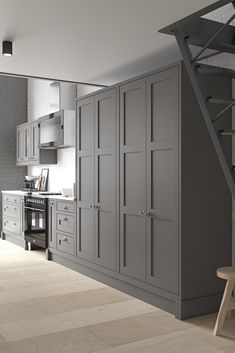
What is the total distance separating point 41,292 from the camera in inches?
172

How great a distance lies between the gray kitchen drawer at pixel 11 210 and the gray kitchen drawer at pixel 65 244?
1.76 metres

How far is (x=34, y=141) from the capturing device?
7.51 metres

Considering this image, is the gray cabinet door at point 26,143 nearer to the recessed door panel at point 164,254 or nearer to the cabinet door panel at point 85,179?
the cabinet door panel at point 85,179

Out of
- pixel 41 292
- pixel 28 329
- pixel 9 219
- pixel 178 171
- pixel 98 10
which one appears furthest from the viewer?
pixel 9 219

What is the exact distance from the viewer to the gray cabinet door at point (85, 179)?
16.0 ft

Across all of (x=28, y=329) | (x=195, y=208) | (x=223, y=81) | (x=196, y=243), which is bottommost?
(x=28, y=329)

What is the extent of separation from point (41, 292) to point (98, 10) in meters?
2.81

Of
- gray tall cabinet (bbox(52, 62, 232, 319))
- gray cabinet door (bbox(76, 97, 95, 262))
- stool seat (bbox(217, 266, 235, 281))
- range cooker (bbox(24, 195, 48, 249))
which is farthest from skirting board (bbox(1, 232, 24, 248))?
stool seat (bbox(217, 266, 235, 281))

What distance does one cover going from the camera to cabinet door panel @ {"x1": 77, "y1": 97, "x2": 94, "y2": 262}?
4.88 meters

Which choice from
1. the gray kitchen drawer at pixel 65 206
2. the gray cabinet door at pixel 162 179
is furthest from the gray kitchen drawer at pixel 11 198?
the gray cabinet door at pixel 162 179

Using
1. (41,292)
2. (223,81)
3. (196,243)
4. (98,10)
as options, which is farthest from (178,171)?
(41,292)

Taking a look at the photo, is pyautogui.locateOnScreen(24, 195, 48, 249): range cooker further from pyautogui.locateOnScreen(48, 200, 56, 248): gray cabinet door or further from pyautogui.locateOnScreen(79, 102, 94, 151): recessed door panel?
pyautogui.locateOnScreen(79, 102, 94, 151): recessed door panel

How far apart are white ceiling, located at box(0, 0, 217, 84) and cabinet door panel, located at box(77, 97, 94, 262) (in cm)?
52

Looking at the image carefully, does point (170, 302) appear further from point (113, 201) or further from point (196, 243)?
point (113, 201)
